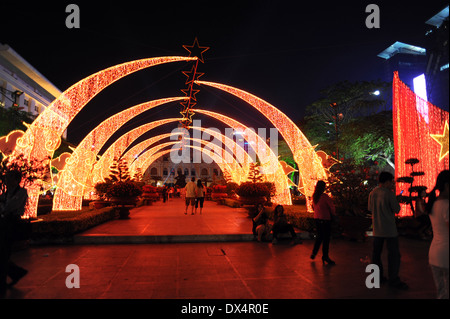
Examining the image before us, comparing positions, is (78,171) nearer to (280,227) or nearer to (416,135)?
(280,227)

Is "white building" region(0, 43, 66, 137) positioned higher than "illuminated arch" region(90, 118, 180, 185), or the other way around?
"white building" region(0, 43, 66, 137)

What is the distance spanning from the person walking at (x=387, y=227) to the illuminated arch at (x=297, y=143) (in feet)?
26.6

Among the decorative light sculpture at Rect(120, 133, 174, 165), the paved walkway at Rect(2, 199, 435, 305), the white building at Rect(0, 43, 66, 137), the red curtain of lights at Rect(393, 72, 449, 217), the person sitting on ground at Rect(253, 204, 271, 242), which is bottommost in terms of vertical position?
the paved walkway at Rect(2, 199, 435, 305)

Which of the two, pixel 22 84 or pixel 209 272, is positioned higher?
pixel 22 84

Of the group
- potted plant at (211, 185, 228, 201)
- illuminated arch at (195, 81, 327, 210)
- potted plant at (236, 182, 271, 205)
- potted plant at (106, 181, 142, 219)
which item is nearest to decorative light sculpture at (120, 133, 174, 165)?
potted plant at (211, 185, 228, 201)

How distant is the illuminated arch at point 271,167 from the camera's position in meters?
16.9

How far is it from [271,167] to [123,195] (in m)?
9.29

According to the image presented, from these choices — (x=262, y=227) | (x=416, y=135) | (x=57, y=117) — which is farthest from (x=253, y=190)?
(x=57, y=117)

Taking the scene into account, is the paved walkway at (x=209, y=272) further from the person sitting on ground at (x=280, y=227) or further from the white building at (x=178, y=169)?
the white building at (x=178, y=169)

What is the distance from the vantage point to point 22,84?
37.7 meters

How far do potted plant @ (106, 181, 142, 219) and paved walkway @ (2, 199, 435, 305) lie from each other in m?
4.60

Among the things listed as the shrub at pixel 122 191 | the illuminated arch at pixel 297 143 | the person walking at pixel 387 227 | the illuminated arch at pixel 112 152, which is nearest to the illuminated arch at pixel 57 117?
the shrub at pixel 122 191

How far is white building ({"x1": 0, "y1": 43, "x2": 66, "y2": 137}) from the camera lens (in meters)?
32.6

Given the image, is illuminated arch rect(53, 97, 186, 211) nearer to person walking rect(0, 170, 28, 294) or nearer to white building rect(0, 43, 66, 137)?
person walking rect(0, 170, 28, 294)
